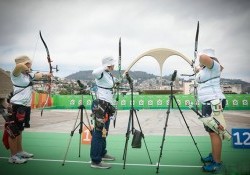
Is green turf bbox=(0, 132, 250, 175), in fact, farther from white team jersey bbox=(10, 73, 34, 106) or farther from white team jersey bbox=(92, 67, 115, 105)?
white team jersey bbox=(92, 67, 115, 105)

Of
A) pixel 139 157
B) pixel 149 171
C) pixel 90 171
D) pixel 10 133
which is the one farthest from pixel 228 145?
pixel 10 133

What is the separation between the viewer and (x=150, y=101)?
34250 millimetres

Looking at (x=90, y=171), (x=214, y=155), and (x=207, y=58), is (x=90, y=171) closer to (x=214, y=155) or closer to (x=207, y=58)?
(x=214, y=155)

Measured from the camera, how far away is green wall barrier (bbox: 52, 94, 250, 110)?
32.2 metres

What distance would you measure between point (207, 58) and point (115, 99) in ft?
6.77

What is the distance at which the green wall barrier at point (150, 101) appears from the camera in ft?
106

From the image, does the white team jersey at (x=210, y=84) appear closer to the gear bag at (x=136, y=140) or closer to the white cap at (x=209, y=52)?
the white cap at (x=209, y=52)

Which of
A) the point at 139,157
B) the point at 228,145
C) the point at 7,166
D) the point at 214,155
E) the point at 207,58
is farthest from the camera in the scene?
the point at 228,145

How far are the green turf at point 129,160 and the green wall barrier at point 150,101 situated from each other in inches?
948

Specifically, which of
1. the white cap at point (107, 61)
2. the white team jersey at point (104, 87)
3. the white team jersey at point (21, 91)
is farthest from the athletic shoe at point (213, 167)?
the white team jersey at point (21, 91)

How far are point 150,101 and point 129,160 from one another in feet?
93.3

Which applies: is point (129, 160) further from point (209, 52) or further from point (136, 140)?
point (209, 52)

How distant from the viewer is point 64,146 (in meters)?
7.71

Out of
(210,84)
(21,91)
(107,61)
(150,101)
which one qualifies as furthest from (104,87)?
(150,101)
